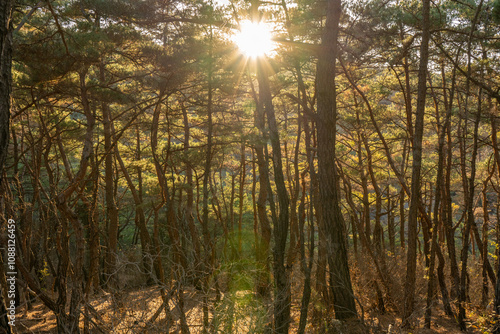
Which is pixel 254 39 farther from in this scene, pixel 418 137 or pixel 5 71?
pixel 5 71

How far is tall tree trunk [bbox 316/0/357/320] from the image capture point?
21.9ft

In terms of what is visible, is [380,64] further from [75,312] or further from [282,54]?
[75,312]

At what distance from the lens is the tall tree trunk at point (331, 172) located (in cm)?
666

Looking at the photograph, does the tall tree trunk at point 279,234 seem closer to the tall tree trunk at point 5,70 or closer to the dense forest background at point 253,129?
the dense forest background at point 253,129

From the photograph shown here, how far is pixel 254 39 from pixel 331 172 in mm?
3571

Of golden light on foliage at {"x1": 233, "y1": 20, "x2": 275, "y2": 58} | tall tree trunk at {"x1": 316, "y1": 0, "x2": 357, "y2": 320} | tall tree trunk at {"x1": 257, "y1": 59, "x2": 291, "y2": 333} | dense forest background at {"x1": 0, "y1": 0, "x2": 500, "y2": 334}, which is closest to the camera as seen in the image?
dense forest background at {"x1": 0, "y1": 0, "x2": 500, "y2": 334}

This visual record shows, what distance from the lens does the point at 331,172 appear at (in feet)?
22.5

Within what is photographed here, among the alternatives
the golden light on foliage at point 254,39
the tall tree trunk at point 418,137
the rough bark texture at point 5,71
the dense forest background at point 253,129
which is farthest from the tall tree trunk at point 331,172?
the rough bark texture at point 5,71

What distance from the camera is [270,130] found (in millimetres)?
7246

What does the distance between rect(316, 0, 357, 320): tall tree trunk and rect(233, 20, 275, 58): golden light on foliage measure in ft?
4.98

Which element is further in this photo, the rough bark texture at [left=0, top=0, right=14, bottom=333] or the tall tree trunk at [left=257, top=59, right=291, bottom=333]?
the tall tree trunk at [left=257, top=59, right=291, bottom=333]

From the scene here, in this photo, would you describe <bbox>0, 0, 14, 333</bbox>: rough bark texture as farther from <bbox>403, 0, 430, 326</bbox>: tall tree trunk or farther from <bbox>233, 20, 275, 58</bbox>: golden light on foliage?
<bbox>403, 0, 430, 326</bbox>: tall tree trunk

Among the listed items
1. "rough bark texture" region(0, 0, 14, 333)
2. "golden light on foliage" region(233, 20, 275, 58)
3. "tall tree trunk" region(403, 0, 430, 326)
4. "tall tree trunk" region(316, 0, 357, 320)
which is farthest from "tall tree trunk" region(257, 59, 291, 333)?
"rough bark texture" region(0, 0, 14, 333)

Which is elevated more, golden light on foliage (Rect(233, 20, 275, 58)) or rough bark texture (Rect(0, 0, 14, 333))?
golden light on foliage (Rect(233, 20, 275, 58))
